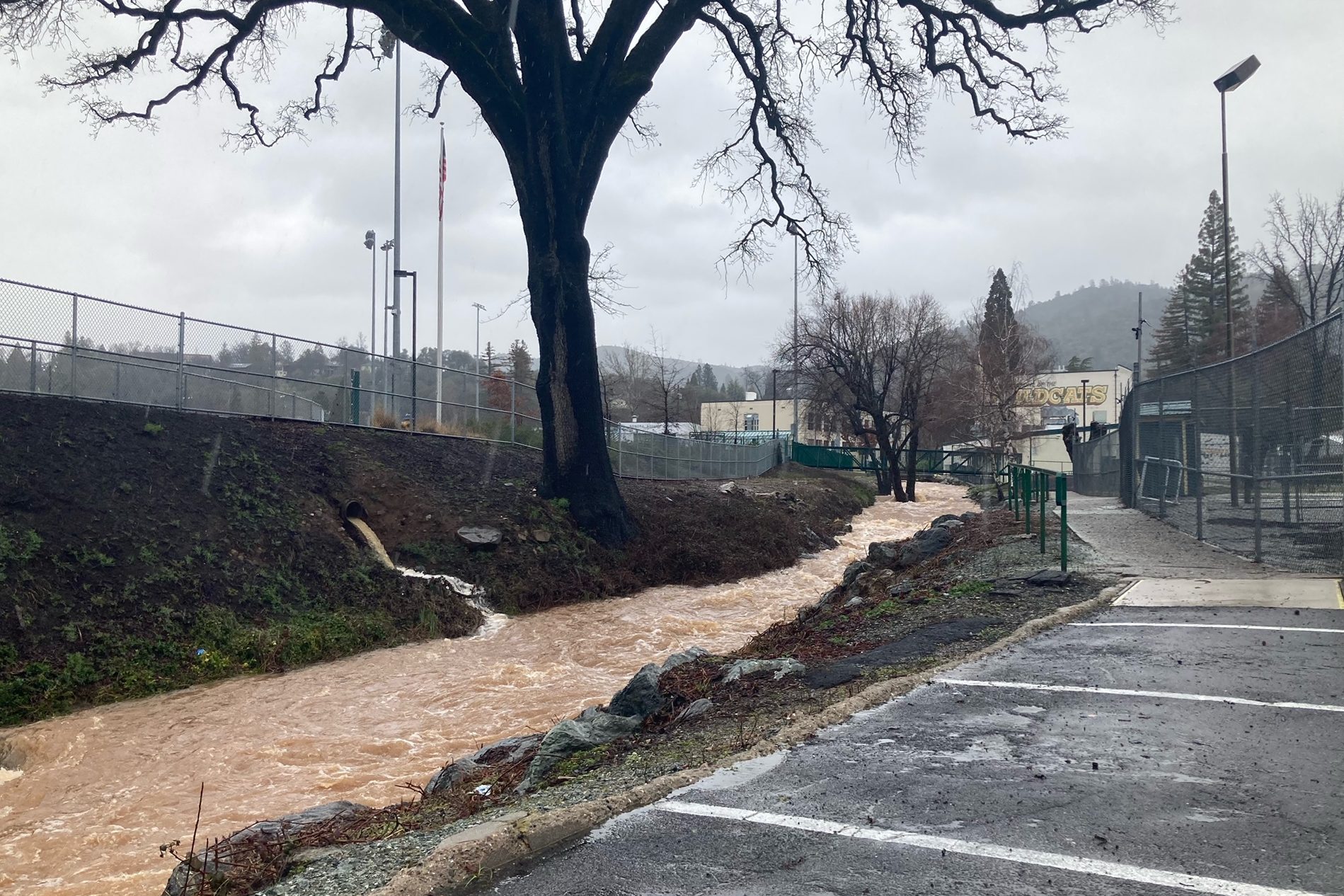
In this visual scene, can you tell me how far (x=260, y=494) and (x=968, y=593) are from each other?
11.4m

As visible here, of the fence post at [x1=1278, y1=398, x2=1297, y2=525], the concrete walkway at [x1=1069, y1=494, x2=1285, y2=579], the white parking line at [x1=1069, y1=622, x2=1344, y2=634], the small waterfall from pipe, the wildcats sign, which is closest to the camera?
the white parking line at [x1=1069, y1=622, x2=1344, y2=634]

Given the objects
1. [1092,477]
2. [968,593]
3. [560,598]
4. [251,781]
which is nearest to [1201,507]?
[968,593]

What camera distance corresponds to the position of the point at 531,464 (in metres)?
24.6

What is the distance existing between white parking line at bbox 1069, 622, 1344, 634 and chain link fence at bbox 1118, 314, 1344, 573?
267 centimetres

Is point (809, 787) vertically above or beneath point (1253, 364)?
beneath

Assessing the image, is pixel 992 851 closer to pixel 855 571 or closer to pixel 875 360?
pixel 855 571

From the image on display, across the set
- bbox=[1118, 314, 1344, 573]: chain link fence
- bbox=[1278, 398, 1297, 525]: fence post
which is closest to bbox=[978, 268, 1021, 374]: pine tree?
bbox=[1118, 314, 1344, 573]: chain link fence

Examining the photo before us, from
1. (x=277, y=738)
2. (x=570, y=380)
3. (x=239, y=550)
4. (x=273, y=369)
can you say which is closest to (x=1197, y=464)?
(x=570, y=380)

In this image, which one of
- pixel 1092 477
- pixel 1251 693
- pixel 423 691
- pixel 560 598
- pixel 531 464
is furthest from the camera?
pixel 1092 477

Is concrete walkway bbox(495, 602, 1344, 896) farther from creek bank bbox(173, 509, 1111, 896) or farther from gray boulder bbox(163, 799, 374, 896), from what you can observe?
gray boulder bbox(163, 799, 374, 896)

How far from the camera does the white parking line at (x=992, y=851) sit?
11.4 ft

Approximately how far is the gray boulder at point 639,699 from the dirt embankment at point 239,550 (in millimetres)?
6651

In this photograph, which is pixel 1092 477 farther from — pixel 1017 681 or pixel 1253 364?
A: pixel 1017 681

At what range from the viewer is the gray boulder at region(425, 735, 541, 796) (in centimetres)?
663
